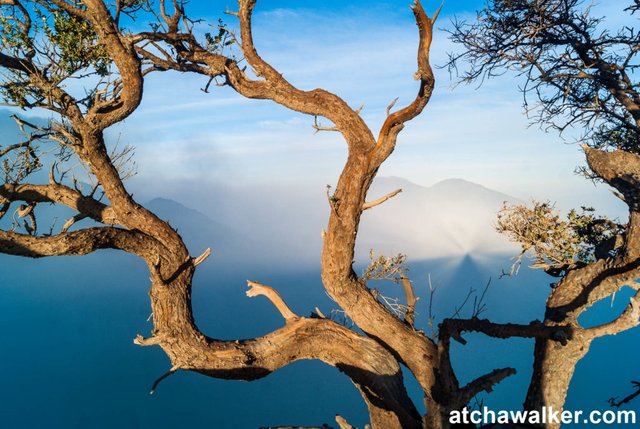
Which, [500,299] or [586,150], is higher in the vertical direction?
[500,299]

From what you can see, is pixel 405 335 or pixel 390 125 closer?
pixel 390 125

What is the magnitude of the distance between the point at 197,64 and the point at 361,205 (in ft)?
11.2

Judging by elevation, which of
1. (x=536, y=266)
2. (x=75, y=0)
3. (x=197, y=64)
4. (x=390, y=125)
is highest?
(x=75, y=0)

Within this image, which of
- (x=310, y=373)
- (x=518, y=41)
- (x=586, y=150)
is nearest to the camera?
(x=586, y=150)

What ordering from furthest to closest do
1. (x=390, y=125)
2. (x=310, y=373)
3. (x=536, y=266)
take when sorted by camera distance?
1. (x=310, y=373)
2. (x=536, y=266)
3. (x=390, y=125)

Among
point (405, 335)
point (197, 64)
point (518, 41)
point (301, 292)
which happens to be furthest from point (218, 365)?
point (301, 292)

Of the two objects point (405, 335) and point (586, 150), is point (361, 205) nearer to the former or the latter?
point (405, 335)

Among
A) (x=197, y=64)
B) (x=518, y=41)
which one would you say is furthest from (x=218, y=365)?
(x=518, y=41)

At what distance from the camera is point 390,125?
604cm

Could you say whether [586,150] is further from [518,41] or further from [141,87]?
[141,87]

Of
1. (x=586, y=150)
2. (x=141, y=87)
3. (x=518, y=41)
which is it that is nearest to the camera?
(x=141, y=87)

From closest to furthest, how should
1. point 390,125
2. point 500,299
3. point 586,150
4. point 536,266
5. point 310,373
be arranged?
point 390,125 < point 586,150 < point 536,266 < point 310,373 < point 500,299

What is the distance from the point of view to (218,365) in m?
6.27

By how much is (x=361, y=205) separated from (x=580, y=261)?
469 cm
